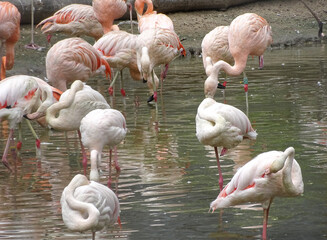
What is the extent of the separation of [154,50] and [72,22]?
6.72 feet

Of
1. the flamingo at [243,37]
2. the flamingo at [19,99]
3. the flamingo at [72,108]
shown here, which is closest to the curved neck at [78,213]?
the flamingo at [72,108]

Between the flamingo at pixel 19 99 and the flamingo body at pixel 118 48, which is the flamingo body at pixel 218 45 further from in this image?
the flamingo at pixel 19 99

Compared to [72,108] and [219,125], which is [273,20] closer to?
[72,108]

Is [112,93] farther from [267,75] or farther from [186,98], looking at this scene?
[267,75]

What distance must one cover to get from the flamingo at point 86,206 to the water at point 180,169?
30 centimetres

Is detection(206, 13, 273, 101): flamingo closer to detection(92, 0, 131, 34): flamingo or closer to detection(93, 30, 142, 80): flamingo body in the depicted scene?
detection(93, 30, 142, 80): flamingo body

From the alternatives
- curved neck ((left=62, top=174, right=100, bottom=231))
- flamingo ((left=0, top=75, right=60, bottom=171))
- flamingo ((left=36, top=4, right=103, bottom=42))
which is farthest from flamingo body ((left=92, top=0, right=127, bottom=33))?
curved neck ((left=62, top=174, right=100, bottom=231))

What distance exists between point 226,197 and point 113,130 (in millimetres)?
1565

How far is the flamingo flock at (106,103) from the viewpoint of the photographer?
4.42 meters

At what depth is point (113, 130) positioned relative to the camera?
5.91 metres

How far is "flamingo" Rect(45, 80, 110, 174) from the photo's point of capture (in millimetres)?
6322

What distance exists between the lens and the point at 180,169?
6.30 metres

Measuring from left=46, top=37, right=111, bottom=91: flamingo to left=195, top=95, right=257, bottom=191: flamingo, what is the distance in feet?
10.3

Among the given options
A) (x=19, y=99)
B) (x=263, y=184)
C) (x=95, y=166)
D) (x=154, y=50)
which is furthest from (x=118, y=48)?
(x=263, y=184)
